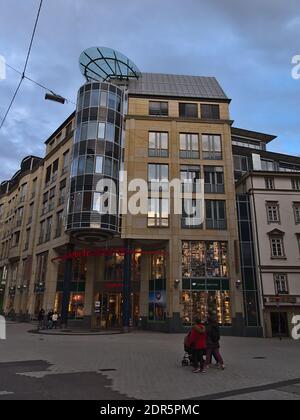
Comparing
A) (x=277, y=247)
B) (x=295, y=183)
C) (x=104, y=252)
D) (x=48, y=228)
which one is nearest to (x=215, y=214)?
(x=277, y=247)

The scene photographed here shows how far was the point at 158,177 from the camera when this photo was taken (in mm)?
36250

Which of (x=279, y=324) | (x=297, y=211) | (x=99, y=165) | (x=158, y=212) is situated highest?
(x=99, y=165)

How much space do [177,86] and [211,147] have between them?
930 cm

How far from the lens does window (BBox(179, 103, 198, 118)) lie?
39.1 metres

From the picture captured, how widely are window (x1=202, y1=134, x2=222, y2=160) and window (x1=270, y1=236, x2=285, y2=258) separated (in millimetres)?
10004

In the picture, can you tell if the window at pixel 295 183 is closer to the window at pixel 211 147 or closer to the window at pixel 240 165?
the window at pixel 240 165

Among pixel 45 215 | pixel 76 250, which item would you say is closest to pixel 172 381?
pixel 76 250

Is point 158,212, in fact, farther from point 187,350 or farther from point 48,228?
point 187,350

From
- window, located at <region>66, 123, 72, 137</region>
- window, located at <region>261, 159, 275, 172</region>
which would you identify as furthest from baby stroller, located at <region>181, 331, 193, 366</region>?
window, located at <region>66, 123, 72, 137</region>

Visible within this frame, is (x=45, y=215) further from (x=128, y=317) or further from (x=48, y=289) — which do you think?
(x=128, y=317)

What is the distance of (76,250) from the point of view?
40.9m

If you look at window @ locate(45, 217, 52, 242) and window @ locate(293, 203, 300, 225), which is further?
window @ locate(45, 217, 52, 242)

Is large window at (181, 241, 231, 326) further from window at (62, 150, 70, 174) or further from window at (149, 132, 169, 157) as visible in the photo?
window at (62, 150, 70, 174)
